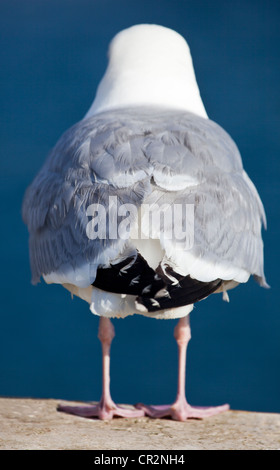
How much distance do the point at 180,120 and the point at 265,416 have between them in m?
0.99

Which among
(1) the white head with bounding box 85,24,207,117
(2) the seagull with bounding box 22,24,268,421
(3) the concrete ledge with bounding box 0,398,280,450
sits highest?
(1) the white head with bounding box 85,24,207,117

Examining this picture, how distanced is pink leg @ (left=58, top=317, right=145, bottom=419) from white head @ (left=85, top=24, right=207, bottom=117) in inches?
32.3

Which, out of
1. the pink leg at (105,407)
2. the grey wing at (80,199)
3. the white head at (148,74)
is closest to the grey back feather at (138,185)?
the grey wing at (80,199)

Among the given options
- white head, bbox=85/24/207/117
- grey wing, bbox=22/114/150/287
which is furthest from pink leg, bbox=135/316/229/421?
white head, bbox=85/24/207/117

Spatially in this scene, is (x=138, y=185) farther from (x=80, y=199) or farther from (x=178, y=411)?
(x=178, y=411)

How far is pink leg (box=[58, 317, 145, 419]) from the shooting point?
2.80 m

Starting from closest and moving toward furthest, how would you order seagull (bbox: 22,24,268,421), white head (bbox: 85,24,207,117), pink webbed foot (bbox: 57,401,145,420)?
seagull (bbox: 22,24,268,421) → pink webbed foot (bbox: 57,401,145,420) → white head (bbox: 85,24,207,117)

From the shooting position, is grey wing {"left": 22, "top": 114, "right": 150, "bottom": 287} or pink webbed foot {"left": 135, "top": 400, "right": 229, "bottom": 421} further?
pink webbed foot {"left": 135, "top": 400, "right": 229, "bottom": 421}

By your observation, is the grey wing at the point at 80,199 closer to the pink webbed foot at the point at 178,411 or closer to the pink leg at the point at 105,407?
the pink leg at the point at 105,407

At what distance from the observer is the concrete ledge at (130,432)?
7.92ft

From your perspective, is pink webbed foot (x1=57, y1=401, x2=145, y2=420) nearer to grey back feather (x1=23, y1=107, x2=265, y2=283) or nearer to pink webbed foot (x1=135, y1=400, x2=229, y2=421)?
pink webbed foot (x1=135, y1=400, x2=229, y2=421)

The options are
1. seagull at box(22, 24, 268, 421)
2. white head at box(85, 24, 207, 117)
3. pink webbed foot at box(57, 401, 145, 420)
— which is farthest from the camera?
white head at box(85, 24, 207, 117)

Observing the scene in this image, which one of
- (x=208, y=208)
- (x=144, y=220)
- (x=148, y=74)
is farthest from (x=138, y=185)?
(x=148, y=74)

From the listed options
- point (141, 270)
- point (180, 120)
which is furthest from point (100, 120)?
point (141, 270)
